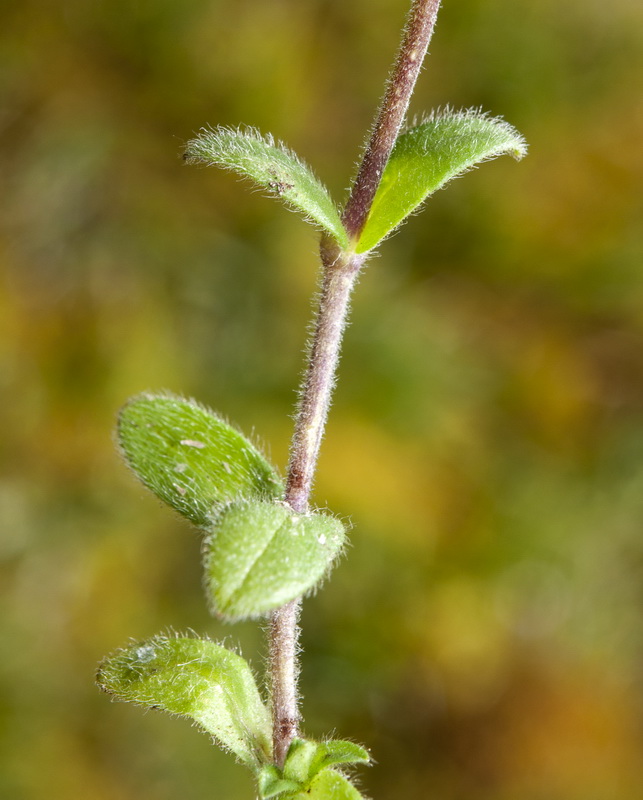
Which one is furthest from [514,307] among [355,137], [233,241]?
[233,241]

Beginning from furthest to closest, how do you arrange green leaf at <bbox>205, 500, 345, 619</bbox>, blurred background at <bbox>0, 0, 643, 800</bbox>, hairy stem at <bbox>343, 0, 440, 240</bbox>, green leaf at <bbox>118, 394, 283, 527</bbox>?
blurred background at <bbox>0, 0, 643, 800</bbox>, green leaf at <bbox>118, 394, 283, 527</bbox>, hairy stem at <bbox>343, 0, 440, 240</bbox>, green leaf at <bbox>205, 500, 345, 619</bbox>

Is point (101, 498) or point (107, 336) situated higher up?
point (107, 336)

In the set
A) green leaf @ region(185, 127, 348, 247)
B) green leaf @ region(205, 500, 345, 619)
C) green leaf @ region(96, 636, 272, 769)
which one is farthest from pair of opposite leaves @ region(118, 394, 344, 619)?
green leaf @ region(185, 127, 348, 247)

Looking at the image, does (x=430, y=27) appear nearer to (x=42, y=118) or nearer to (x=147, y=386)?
(x=147, y=386)

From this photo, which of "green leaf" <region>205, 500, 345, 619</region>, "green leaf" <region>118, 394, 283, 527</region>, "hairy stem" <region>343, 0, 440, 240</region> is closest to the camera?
"green leaf" <region>205, 500, 345, 619</region>

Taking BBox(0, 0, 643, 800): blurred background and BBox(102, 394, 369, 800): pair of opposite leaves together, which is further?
BBox(0, 0, 643, 800): blurred background

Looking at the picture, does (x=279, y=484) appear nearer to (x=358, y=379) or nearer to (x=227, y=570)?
(x=227, y=570)

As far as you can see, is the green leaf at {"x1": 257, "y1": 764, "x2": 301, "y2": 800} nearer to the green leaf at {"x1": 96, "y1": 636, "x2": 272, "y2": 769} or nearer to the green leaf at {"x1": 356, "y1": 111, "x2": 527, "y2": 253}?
the green leaf at {"x1": 96, "y1": 636, "x2": 272, "y2": 769}
